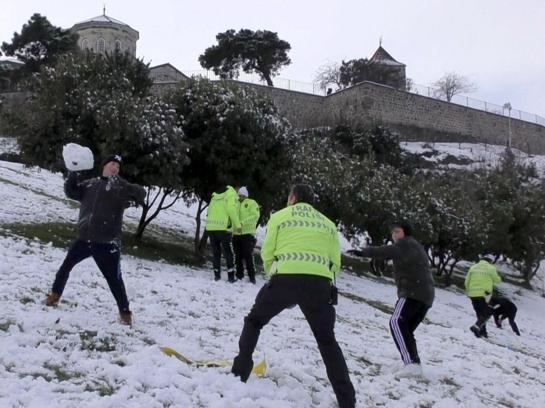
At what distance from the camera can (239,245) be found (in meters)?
12.0

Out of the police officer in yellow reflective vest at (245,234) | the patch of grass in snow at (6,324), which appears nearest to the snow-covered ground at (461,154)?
the police officer in yellow reflective vest at (245,234)

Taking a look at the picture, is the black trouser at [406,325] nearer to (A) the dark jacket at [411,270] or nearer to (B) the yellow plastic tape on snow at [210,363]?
(A) the dark jacket at [411,270]

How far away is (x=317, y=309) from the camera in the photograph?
4.92 m

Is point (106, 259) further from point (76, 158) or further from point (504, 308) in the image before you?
point (504, 308)

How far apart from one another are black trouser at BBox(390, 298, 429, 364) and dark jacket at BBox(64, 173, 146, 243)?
3343 mm

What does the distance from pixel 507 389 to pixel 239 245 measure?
6068 millimetres

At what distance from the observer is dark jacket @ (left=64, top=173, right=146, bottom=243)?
6.35 meters

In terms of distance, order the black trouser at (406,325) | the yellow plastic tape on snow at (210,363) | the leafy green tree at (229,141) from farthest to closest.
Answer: the leafy green tree at (229,141) < the black trouser at (406,325) < the yellow plastic tape on snow at (210,363)

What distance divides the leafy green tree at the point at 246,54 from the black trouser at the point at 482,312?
45944 mm

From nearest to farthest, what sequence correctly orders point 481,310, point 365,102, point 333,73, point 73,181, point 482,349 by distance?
1. point 73,181
2. point 482,349
3. point 481,310
4. point 365,102
5. point 333,73

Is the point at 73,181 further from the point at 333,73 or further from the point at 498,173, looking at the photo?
the point at 333,73

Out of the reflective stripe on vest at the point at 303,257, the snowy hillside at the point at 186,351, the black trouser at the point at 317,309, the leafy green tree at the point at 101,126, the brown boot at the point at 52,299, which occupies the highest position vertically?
the leafy green tree at the point at 101,126

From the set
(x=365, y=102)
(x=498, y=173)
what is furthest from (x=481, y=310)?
(x=365, y=102)

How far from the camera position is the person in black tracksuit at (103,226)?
633 cm
